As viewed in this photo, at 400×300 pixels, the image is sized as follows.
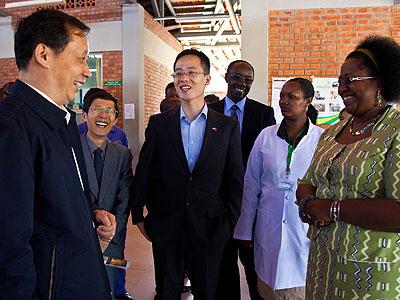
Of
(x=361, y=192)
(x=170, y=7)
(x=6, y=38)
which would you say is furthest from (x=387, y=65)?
(x=6, y=38)

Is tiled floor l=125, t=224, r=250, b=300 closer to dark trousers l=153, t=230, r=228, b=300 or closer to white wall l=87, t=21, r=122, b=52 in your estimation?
dark trousers l=153, t=230, r=228, b=300

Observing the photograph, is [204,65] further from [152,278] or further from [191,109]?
[152,278]

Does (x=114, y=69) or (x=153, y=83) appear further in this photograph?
(x=153, y=83)

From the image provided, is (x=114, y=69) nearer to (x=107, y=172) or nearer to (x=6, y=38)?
(x=6, y=38)

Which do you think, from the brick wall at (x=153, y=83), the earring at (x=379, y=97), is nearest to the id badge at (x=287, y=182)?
the earring at (x=379, y=97)

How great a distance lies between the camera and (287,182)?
7.49 feet

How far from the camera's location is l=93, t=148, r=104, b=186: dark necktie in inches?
100

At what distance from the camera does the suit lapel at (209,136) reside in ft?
7.22

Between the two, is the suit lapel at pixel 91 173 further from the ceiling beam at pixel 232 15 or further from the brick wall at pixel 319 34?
the ceiling beam at pixel 232 15

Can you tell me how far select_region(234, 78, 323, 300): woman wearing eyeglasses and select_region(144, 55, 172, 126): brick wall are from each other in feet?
21.2

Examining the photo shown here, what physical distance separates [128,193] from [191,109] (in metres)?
0.76

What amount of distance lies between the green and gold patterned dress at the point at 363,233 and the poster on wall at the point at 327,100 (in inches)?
189

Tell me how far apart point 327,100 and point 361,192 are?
5.04 metres

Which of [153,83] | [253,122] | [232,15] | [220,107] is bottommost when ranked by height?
[253,122]
